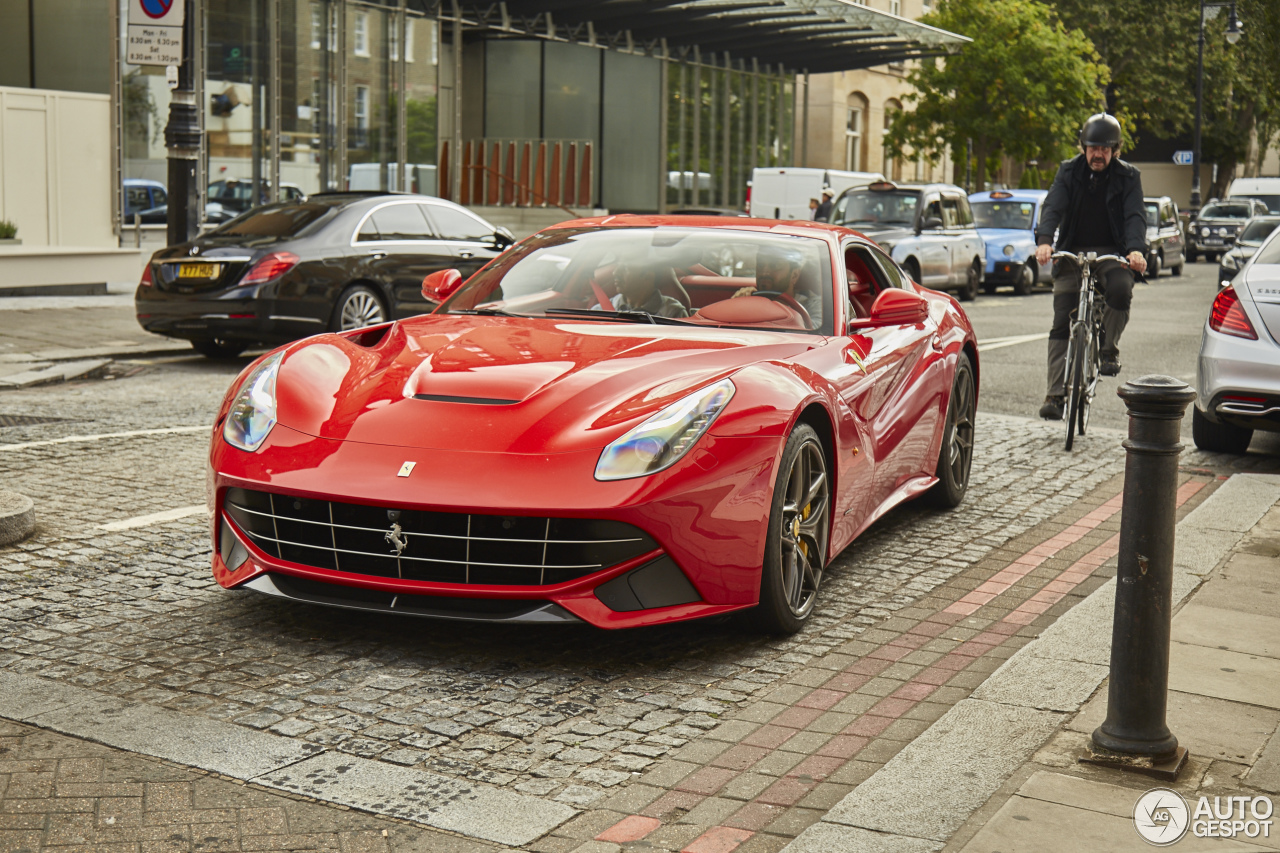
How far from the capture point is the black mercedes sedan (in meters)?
12.2

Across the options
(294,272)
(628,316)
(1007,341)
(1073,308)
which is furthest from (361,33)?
(628,316)

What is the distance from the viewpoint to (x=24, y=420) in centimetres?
921

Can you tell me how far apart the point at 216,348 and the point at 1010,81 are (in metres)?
32.6

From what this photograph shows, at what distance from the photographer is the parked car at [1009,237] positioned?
2628 cm

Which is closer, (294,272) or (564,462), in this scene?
(564,462)

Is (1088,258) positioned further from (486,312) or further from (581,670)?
(581,670)

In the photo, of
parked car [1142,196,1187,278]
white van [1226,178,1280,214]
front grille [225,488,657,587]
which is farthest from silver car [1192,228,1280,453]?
white van [1226,178,1280,214]

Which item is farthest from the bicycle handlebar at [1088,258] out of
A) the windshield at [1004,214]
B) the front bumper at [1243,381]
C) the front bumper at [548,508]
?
the windshield at [1004,214]

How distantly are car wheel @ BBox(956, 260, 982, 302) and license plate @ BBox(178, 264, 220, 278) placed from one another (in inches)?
583

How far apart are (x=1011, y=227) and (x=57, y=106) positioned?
663 inches

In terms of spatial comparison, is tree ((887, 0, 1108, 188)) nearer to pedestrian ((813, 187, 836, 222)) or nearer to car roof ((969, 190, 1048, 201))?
car roof ((969, 190, 1048, 201))

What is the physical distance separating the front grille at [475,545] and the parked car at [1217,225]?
42.0 meters

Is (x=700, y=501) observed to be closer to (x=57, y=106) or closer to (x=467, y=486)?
(x=467, y=486)

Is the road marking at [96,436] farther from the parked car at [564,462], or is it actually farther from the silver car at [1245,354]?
the silver car at [1245,354]
